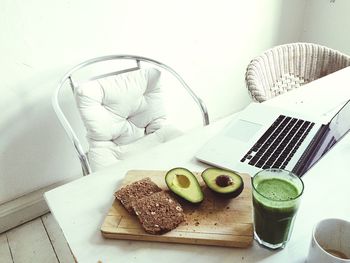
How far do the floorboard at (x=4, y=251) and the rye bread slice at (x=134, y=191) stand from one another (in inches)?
40.9

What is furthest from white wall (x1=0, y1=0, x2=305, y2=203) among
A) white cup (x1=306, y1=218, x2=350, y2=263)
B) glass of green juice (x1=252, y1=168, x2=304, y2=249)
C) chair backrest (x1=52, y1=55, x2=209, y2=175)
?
white cup (x1=306, y1=218, x2=350, y2=263)

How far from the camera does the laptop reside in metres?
0.86

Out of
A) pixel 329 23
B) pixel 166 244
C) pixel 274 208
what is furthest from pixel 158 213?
pixel 329 23

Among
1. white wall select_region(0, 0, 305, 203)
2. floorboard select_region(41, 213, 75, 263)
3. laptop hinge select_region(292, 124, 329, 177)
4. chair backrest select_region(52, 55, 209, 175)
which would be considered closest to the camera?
laptop hinge select_region(292, 124, 329, 177)

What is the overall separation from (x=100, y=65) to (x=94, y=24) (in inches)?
7.4

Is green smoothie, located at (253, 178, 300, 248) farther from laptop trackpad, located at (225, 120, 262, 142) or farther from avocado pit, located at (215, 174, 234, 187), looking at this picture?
laptop trackpad, located at (225, 120, 262, 142)

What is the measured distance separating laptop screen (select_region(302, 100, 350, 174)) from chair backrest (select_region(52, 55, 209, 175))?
21.4 inches

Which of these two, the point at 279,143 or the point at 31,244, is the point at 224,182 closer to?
the point at 279,143

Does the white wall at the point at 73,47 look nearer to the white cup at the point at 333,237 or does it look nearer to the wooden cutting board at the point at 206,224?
the wooden cutting board at the point at 206,224

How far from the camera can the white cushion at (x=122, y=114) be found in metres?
1.27

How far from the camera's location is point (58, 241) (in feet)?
5.17

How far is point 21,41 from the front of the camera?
4.40 ft

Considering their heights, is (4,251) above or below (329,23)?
below

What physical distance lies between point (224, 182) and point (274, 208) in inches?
6.3
